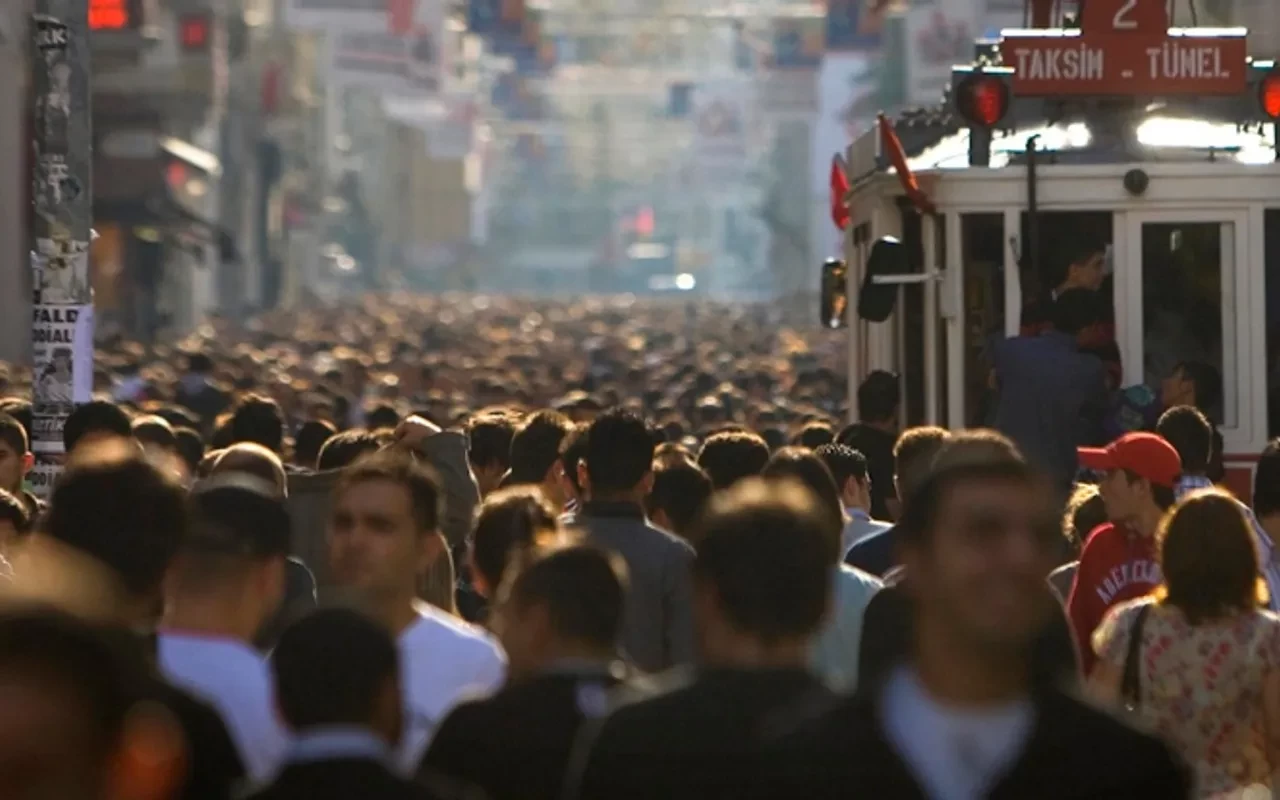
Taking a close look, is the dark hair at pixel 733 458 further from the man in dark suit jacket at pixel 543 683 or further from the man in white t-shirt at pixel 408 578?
the man in dark suit jacket at pixel 543 683

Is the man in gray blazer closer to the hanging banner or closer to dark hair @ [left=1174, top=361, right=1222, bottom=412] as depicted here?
the hanging banner

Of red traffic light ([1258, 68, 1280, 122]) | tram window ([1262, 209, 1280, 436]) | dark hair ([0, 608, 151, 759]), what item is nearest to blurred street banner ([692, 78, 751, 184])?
red traffic light ([1258, 68, 1280, 122])

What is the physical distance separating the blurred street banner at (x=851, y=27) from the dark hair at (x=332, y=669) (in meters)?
56.7

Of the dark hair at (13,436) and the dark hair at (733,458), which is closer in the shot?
the dark hair at (733,458)

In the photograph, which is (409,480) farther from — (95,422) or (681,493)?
(95,422)

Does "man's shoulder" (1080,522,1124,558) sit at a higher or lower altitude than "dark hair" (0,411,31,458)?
lower

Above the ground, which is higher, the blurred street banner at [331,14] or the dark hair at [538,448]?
the blurred street banner at [331,14]

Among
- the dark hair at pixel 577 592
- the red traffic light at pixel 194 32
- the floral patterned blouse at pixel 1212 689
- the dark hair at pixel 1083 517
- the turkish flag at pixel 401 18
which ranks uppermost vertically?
the turkish flag at pixel 401 18

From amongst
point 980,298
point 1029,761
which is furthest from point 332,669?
point 980,298

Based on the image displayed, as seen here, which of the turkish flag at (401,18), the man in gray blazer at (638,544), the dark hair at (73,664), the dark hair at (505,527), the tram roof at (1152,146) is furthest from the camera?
the turkish flag at (401,18)

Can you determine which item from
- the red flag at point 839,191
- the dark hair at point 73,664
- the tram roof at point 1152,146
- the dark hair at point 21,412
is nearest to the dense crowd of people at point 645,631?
the dark hair at point 73,664

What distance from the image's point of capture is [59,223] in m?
11.5

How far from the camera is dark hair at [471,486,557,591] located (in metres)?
7.09

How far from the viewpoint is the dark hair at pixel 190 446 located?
12641 mm
